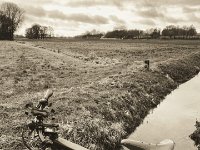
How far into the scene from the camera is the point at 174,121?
13.6 m

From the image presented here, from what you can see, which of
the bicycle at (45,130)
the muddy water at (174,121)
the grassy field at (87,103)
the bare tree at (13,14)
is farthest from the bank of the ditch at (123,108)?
the bare tree at (13,14)

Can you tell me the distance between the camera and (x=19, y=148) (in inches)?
305

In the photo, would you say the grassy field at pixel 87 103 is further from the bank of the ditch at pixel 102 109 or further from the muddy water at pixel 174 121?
the muddy water at pixel 174 121

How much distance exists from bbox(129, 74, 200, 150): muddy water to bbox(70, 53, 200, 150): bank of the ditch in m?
0.39

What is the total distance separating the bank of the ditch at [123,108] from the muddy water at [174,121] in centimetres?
39

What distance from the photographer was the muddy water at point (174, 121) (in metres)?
11.5

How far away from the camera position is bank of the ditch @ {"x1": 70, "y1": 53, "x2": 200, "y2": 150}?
31.5ft

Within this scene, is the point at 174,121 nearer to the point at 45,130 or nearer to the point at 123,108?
the point at 123,108

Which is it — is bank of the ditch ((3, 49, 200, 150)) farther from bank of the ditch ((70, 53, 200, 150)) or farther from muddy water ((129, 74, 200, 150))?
muddy water ((129, 74, 200, 150))

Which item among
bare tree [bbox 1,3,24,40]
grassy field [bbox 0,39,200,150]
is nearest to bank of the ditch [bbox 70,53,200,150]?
grassy field [bbox 0,39,200,150]

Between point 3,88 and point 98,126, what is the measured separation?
6986mm

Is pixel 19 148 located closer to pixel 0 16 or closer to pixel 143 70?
pixel 143 70

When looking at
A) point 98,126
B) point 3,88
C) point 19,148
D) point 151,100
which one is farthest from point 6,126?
point 151,100

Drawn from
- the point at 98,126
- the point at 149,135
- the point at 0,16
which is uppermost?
the point at 0,16
